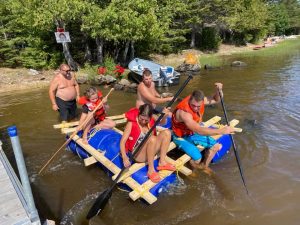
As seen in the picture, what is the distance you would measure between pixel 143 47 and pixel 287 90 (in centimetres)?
1248

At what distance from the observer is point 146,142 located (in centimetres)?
493

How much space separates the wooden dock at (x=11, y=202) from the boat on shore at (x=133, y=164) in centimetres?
138

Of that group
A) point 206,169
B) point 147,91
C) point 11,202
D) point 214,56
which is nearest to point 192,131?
point 206,169

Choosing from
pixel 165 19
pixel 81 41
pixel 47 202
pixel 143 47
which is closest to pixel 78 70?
pixel 81 41

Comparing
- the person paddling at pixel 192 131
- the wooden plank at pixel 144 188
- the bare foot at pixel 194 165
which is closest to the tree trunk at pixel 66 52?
the person paddling at pixel 192 131

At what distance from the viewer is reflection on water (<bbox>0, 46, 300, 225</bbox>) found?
465 cm

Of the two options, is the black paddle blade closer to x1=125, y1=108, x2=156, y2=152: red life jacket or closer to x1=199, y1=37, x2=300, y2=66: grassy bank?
x1=125, y1=108, x2=156, y2=152: red life jacket

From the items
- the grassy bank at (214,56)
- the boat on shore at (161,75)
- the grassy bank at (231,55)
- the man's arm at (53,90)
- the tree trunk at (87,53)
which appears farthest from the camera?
the grassy bank at (214,56)

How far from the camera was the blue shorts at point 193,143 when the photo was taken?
5.56 meters

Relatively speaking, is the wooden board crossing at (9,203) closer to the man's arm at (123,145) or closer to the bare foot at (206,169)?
the man's arm at (123,145)

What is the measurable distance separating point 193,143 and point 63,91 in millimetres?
3729

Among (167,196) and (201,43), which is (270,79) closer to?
(167,196)

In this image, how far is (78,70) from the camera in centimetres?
1769

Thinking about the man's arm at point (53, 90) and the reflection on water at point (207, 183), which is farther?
the man's arm at point (53, 90)
